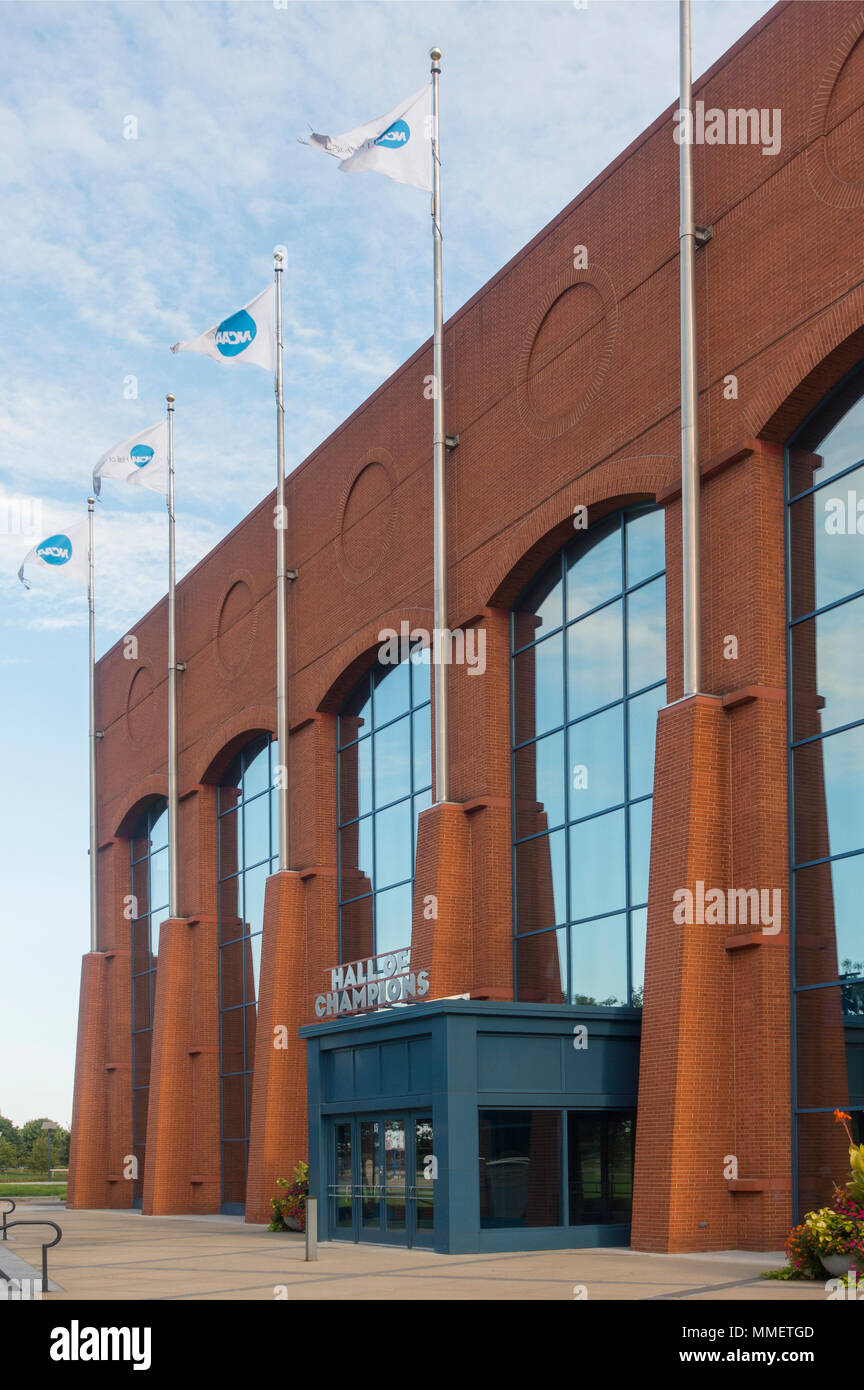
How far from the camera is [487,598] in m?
29.2

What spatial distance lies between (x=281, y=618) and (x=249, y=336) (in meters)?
6.36

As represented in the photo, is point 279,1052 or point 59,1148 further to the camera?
point 59,1148

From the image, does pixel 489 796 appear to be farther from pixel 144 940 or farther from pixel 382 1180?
pixel 144 940

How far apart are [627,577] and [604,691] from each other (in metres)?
1.94

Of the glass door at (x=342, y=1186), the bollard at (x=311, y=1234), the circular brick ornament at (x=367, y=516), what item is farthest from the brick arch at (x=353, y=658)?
the bollard at (x=311, y=1234)

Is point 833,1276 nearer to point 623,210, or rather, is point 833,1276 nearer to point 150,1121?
point 623,210

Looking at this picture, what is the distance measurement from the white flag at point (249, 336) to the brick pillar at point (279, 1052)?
1164cm

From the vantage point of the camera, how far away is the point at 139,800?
47562mm

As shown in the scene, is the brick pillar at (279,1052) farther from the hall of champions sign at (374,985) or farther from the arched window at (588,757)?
the arched window at (588,757)

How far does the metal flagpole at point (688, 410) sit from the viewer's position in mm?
22547

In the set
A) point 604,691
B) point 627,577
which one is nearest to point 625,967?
point 604,691

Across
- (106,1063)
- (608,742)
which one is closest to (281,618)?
(608,742)

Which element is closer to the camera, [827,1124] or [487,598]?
[827,1124]

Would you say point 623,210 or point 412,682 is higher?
point 623,210
